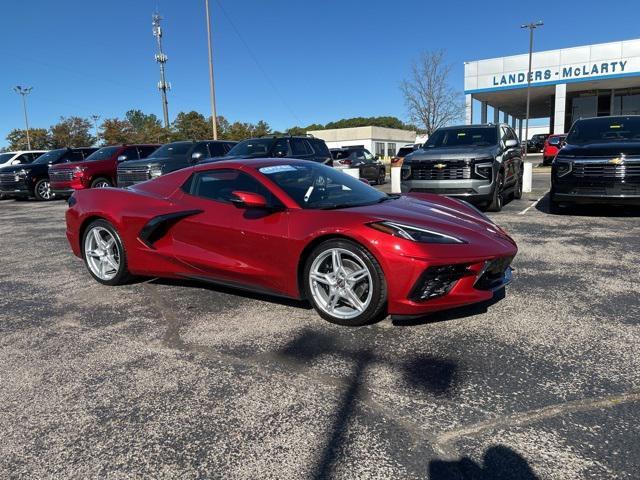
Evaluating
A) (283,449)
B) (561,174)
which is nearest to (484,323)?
(283,449)

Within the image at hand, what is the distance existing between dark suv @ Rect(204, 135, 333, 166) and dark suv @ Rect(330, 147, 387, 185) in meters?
5.91

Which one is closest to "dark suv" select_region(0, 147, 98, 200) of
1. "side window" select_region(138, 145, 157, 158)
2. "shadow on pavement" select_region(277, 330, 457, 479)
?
"side window" select_region(138, 145, 157, 158)

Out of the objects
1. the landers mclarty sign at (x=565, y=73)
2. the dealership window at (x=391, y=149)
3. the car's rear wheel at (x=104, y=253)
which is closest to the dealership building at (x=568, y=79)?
the landers mclarty sign at (x=565, y=73)

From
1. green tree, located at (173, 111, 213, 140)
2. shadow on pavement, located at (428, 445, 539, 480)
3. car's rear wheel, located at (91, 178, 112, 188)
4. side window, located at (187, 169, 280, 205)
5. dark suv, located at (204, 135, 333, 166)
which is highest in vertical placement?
green tree, located at (173, 111, 213, 140)

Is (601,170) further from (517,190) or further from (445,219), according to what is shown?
(445,219)

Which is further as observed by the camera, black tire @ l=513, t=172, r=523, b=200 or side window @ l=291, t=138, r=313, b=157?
side window @ l=291, t=138, r=313, b=157

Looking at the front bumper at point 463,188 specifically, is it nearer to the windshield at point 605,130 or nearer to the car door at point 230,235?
the windshield at point 605,130

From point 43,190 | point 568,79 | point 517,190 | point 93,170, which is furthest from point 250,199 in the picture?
point 568,79

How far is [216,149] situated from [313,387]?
11.9 m

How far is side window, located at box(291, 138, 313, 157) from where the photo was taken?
491 inches

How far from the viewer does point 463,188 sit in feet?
30.2

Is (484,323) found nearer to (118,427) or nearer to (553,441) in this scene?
(553,441)

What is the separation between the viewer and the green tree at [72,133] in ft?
199

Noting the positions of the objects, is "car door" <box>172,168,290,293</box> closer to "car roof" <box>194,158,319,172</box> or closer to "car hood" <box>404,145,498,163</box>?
"car roof" <box>194,158,319,172</box>
